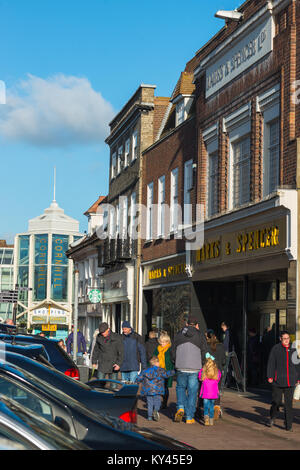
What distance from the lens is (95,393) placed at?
8.13 metres

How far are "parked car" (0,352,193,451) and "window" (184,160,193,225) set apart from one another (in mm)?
19043

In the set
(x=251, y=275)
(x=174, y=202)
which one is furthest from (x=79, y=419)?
(x=174, y=202)

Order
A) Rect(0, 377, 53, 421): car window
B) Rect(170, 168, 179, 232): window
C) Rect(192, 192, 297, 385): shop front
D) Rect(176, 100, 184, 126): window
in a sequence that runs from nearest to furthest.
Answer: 1. Rect(0, 377, 53, 421): car window
2. Rect(192, 192, 297, 385): shop front
3. Rect(170, 168, 179, 232): window
4. Rect(176, 100, 184, 126): window

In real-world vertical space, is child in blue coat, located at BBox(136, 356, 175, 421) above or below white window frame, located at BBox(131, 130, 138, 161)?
below

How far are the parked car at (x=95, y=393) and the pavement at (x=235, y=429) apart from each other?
313cm

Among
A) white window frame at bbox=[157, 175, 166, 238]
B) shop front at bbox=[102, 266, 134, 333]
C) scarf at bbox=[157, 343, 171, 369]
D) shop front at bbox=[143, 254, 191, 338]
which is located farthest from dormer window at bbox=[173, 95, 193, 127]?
scarf at bbox=[157, 343, 171, 369]

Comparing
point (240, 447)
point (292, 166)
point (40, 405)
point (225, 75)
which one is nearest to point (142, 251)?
point (225, 75)

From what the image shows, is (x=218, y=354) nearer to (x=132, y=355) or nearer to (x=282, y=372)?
(x=132, y=355)

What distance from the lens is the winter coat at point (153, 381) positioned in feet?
48.0

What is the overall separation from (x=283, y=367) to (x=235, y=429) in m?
1.39

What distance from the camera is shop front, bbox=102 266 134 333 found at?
1347 inches

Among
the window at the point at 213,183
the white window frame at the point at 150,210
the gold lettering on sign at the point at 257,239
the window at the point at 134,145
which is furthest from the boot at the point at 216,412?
the window at the point at 134,145

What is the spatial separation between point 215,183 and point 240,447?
13.0m

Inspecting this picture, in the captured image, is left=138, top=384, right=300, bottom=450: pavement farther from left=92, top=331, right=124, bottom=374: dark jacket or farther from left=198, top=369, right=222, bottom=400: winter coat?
left=92, top=331, right=124, bottom=374: dark jacket
